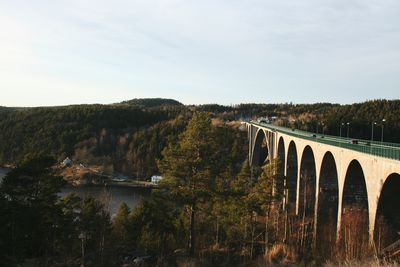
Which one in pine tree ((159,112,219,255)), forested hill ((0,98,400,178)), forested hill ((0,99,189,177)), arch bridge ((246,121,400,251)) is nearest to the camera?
arch bridge ((246,121,400,251))

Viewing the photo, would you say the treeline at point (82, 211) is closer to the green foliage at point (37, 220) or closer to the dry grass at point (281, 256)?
the green foliage at point (37, 220)

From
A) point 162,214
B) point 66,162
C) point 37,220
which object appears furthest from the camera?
point 66,162

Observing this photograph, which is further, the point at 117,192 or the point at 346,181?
the point at 117,192

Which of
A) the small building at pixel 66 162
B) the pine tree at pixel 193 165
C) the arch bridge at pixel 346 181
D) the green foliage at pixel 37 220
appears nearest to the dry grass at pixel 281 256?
the arch bridge at pixel 346 181

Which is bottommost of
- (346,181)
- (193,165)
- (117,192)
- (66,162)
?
(117,192)

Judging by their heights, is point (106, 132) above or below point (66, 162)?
above

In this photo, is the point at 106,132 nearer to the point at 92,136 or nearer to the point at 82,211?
the point at 92,136

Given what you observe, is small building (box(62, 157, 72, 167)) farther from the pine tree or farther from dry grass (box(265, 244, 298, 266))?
the pine tree

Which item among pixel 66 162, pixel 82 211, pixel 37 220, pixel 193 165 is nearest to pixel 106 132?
pixel 66 162

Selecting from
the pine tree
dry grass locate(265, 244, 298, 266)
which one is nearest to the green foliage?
the pine tree

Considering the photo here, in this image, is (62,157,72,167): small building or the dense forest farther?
(62,157,72,167): small building
